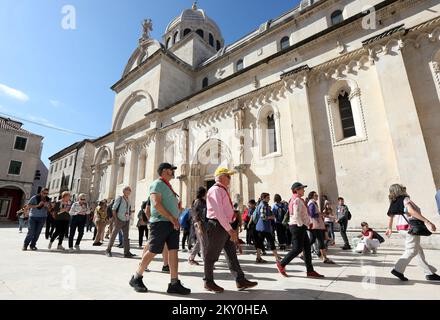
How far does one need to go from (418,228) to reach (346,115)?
8.45 meters

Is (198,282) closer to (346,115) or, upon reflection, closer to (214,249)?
(214,249)

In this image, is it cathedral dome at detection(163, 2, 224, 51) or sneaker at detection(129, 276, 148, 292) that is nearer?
sneaker at detection(129, 276, 148, 292)

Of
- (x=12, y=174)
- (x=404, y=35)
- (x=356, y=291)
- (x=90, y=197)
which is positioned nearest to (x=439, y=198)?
(x=356, y=291)

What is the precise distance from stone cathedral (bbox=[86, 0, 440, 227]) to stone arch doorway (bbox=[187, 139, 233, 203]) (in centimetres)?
7

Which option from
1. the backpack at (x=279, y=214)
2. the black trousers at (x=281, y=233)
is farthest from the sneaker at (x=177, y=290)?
the black trousers at (x=281, y=233)

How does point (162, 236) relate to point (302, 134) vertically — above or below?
below

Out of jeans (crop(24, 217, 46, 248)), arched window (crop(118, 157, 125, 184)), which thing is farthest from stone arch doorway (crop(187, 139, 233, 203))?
arched window (crop(118, 157, 125, 184))

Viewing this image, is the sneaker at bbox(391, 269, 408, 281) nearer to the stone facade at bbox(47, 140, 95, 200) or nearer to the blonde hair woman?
the blonde hair woman

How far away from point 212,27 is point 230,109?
1820 cm

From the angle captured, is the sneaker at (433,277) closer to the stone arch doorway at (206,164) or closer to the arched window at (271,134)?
the arched window at (271,134)

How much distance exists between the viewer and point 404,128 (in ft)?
28.0

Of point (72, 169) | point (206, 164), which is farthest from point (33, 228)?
point (72, 169)

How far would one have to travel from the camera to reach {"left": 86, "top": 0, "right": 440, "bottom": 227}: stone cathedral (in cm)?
884
